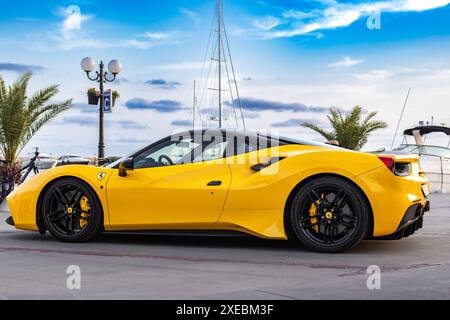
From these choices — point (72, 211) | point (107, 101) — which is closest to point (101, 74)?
point (107, 101)

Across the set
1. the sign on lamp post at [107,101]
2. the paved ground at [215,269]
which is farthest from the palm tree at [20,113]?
the paved ground at [215,269]

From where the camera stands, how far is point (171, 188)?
6992 mm

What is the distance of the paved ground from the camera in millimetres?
4566

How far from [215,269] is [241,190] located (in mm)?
1303

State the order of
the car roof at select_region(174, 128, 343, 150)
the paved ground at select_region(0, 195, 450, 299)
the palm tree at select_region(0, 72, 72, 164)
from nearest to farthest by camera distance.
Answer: the paved ground at select_region(0, 195, 450, 299) < the car roof at select_region(174, 128, 343, 150) < the palm tree at select_region(0, 72, 72, 164)

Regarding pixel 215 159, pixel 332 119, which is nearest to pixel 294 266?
pixel 215 159

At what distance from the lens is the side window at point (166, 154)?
7.18 m

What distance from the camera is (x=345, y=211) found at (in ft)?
21.4

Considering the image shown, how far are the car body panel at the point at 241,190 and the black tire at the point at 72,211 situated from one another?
3.9 inches

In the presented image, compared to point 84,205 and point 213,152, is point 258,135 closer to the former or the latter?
point 213,152

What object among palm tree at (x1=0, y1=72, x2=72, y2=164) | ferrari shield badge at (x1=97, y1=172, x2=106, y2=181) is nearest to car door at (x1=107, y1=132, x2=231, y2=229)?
ferrari shield badge at (x1=97, y1=172, x2=106, y2=181)

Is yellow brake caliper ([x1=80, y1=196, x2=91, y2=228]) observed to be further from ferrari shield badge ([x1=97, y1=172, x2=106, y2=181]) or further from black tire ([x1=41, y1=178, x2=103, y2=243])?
ferrari shield badge ([x1=97, y1=172, x2=106, y2=181])

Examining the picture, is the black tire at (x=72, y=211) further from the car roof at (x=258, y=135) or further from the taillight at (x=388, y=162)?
the taillight at (x=388, y=162)

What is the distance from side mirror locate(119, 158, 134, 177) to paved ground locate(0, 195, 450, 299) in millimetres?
783
